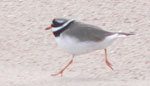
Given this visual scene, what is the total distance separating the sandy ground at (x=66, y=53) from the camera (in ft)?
22.1

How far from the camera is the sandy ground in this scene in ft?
22.1

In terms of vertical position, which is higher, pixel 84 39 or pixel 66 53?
pixel 84 39

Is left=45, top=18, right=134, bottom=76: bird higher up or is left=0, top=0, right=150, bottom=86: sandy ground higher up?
left=45, top=18, right=134, bottom=76: bird

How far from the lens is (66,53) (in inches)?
313

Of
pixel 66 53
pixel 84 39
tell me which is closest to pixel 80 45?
pixel 84 39

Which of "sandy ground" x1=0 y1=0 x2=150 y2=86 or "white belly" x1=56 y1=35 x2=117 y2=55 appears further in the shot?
"sandy ground" x1=0 y1=0 x2=150 y2=86

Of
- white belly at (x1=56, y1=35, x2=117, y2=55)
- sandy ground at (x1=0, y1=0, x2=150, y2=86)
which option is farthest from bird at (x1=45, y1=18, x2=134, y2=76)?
sandy ground at (x1=0, y1=0, x2=150, y2=86)

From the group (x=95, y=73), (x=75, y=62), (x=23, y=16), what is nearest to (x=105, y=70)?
(x=95, y=73)

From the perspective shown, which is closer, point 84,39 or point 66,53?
point 84,39

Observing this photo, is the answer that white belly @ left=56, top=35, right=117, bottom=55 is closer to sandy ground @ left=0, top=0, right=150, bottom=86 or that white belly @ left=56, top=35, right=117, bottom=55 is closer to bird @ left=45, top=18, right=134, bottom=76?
bird @ left=45, top=18, right=134, bottom=76

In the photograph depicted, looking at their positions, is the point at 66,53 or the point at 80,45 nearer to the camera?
the point at 80,45

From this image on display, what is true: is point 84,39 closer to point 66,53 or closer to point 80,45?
point 80,45

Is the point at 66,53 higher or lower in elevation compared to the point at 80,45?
lower

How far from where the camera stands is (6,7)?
31.2 feet
